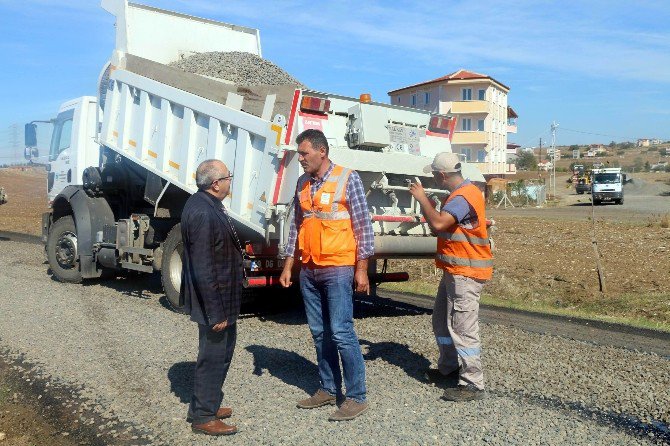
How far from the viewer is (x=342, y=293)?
4957 mm

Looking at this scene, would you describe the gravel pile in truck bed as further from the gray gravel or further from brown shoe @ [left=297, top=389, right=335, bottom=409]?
brown shoe @ [left=297, top=389, right=335, bottom=409]

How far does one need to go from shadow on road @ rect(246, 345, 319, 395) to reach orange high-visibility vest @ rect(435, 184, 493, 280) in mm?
1503

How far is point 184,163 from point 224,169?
4.30m

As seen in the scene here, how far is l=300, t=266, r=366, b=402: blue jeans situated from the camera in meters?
4.95

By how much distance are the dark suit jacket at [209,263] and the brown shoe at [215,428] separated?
0.66m

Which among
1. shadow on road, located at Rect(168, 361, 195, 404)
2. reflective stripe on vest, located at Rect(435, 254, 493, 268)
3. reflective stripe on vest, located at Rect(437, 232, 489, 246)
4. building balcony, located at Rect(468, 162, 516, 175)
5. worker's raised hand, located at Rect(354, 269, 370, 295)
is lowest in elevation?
shadow on road, located at Rect(168, 361, 195, 404)

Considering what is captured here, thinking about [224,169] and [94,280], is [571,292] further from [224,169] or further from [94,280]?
[224,169]

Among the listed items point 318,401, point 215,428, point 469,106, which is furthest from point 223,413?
point 469,106

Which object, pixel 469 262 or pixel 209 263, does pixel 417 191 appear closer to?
→ pixel 469 262

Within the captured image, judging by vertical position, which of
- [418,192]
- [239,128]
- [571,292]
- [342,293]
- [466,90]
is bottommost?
[571,292]

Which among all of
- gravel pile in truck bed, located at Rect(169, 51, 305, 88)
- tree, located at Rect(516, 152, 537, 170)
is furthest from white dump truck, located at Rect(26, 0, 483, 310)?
tree, located at Rect(516, 152, 537, 170)

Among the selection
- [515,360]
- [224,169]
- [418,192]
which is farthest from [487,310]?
[224,169]

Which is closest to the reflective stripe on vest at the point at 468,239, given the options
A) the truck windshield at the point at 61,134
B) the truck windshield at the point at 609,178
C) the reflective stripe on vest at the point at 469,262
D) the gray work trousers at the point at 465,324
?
the reflective stripe on vest at the point at 469,262

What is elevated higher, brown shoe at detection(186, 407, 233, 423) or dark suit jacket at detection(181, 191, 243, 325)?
dark suit jacket at detection(181, 191, 243, 325)
